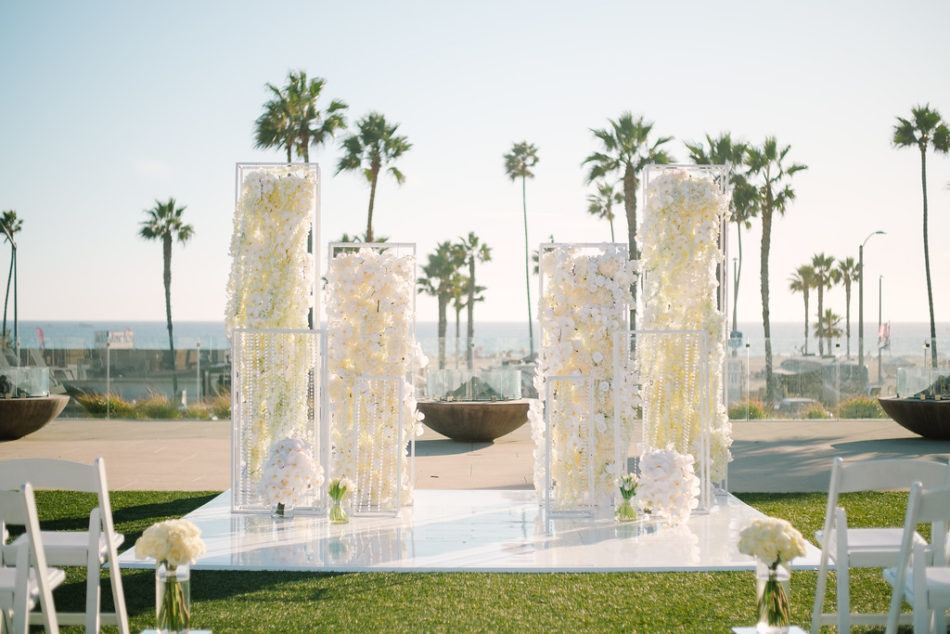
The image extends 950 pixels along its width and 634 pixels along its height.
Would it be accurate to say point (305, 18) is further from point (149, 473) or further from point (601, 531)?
point (601, 531)

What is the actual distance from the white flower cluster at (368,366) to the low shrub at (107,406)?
10.1 metres

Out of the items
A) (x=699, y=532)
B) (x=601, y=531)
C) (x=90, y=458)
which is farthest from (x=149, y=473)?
(x=699, y=532)

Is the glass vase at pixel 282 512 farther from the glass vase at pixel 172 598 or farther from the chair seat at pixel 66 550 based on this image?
the glass vase at pixel 172 598

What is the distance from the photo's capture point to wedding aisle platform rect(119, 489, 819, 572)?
5.68 m

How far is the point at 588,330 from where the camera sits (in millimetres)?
7215

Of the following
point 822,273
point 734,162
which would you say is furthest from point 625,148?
point 822,273

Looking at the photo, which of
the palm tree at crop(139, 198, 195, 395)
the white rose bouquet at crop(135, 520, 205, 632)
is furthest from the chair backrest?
the palm tree at crop(139, 198, 195, 395)

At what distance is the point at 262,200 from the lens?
7406 millimetres

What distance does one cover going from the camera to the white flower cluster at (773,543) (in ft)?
10.2

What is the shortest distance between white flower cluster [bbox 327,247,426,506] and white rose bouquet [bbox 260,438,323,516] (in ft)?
1.53

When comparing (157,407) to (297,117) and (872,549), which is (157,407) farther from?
(872,549)

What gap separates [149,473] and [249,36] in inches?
249

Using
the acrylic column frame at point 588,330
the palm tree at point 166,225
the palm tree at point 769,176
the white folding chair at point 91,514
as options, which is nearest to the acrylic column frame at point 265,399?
the acrylic column frame at point 588,330

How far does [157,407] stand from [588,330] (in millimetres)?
11193
